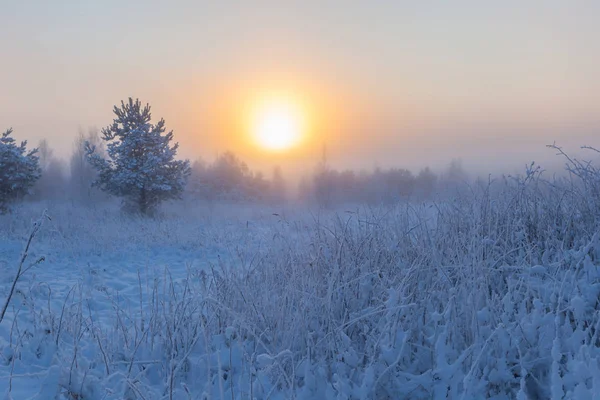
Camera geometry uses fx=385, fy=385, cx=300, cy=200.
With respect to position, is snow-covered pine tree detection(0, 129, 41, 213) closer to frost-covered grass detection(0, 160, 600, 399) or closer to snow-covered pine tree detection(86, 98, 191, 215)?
snow-covered pine tree detection(86, 98, 191, 215)

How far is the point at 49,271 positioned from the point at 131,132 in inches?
448

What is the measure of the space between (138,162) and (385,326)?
699 inches

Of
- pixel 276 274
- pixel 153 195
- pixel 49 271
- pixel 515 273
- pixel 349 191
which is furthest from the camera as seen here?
pixel 349 191

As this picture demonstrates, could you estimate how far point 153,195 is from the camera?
1853 centimetres

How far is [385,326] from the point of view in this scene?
2285mm

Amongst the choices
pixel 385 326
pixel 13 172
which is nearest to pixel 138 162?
pixel 13 172

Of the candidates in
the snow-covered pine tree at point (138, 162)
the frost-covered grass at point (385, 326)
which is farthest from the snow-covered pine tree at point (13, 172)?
the frost-covered grass at point (385, 326)

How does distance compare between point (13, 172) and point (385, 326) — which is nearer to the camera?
A: point (385, 326)

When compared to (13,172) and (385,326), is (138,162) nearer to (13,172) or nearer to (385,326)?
(13,172)

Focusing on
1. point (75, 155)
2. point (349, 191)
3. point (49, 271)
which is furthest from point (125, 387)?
point (75, 155)

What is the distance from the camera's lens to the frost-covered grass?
2.10 meters

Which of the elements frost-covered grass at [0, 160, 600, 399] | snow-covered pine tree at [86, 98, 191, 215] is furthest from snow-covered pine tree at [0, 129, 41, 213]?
frost-covered grass at [0, 160, 600, 399]

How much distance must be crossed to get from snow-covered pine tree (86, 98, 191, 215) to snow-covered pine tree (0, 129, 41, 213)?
2420mm

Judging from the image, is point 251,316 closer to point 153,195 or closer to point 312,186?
point 153,195
